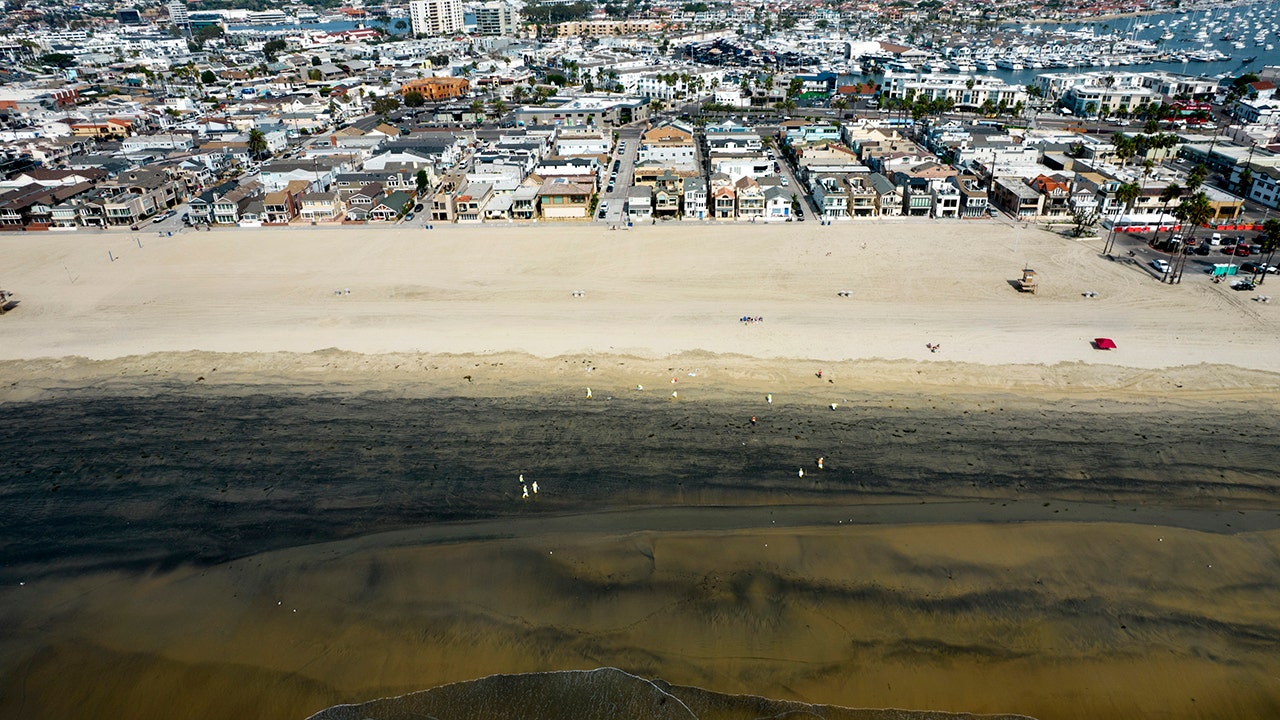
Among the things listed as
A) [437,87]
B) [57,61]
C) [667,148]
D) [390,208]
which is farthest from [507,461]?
[57,61]

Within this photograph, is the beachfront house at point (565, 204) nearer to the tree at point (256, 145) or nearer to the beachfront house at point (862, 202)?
the beachfront house at point (862, 202)

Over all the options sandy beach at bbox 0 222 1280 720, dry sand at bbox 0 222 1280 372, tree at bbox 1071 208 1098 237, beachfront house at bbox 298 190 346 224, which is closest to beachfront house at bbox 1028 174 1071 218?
A: tree at bbox 1071 208 1098 237

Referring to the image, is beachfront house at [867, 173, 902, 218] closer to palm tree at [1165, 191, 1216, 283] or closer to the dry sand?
the dry sand

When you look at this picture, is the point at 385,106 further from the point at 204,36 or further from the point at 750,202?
the point at 204,36

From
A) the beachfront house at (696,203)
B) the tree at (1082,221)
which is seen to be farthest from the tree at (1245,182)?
the beachfront house at (696,203)

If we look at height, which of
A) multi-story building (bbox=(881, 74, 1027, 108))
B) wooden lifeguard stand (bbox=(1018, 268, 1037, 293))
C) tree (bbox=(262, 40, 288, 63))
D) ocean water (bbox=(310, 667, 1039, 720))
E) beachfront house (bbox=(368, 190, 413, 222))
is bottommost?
ocean water (bbox=(310, 667, 1039, 720))
